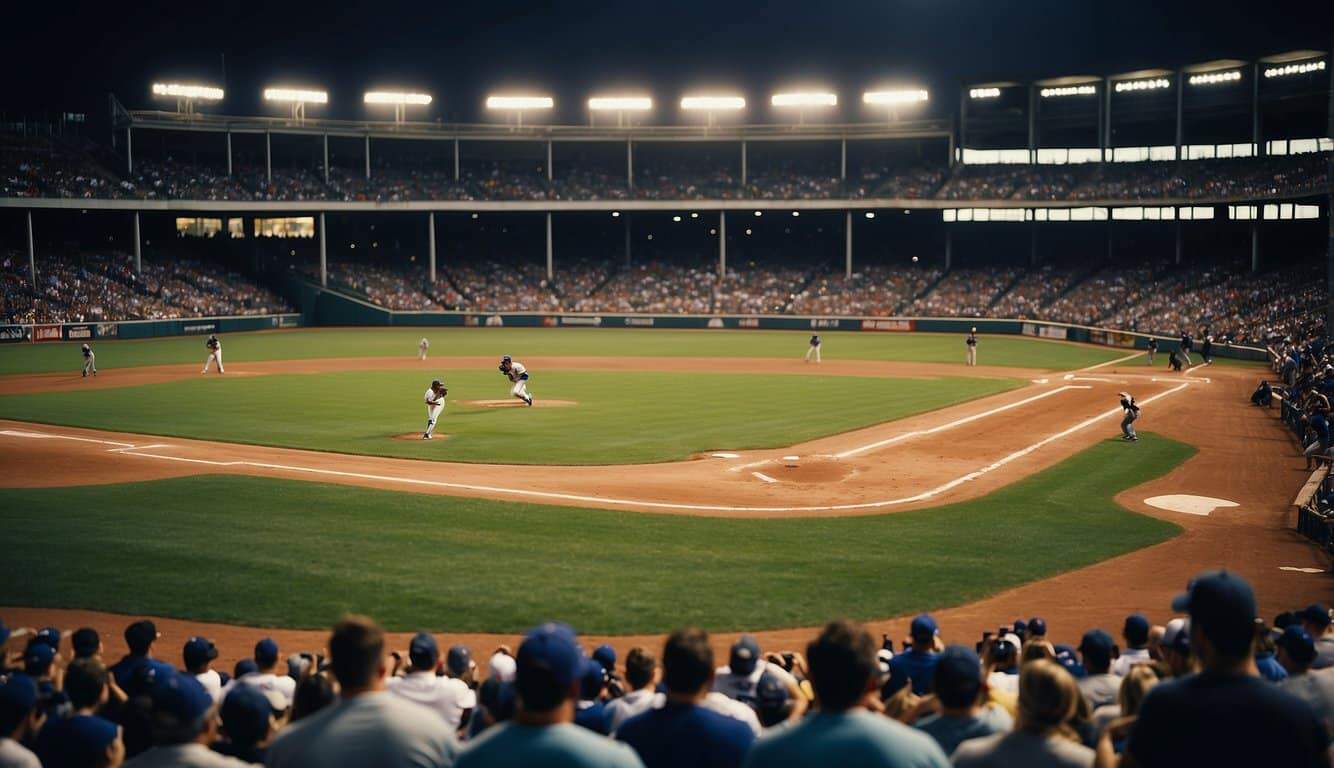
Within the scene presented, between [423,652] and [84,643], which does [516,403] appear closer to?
[84,643]

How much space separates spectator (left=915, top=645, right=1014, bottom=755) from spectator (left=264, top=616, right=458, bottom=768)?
8.07 feet

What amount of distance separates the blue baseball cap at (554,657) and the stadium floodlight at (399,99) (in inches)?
3734

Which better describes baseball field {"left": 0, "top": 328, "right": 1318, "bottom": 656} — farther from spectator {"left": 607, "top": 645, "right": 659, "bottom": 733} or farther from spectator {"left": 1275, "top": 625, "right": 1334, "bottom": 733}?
spectator {"left": 1275, "top": 625, "right": 1334, "bottom": 733}

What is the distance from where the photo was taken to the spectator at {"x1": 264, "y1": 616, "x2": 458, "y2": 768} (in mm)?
4902

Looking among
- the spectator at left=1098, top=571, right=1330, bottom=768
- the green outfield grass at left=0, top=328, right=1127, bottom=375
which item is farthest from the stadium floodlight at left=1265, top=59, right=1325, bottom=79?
the spectator at left=1098, top=571, right=1330, bottom=768

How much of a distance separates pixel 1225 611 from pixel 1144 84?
285 ft

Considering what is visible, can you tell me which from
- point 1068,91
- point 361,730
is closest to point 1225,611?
point 361,730

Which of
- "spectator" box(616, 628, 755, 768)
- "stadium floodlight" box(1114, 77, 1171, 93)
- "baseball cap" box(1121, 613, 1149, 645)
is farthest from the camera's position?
"stadium floodlight" box(1114, 77, 1171, 93)

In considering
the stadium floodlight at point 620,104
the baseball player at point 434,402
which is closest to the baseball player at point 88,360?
the baseball player at point 434,402

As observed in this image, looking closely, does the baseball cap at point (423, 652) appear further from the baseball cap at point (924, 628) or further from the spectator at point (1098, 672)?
the spectator at point (1098, 672)

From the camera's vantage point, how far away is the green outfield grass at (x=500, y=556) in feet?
49.9

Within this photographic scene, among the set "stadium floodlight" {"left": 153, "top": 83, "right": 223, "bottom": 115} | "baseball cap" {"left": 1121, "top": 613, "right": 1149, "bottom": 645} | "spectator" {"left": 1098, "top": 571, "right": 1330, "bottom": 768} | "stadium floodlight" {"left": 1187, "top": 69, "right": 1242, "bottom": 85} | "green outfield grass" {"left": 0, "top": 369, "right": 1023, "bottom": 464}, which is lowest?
"green outfield grass" {"left": 0, "top": 369, "right": 1023, "bottom": 464}

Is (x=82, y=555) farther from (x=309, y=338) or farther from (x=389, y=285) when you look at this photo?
(x=389, y=285)

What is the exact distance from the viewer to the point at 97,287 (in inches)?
2869
